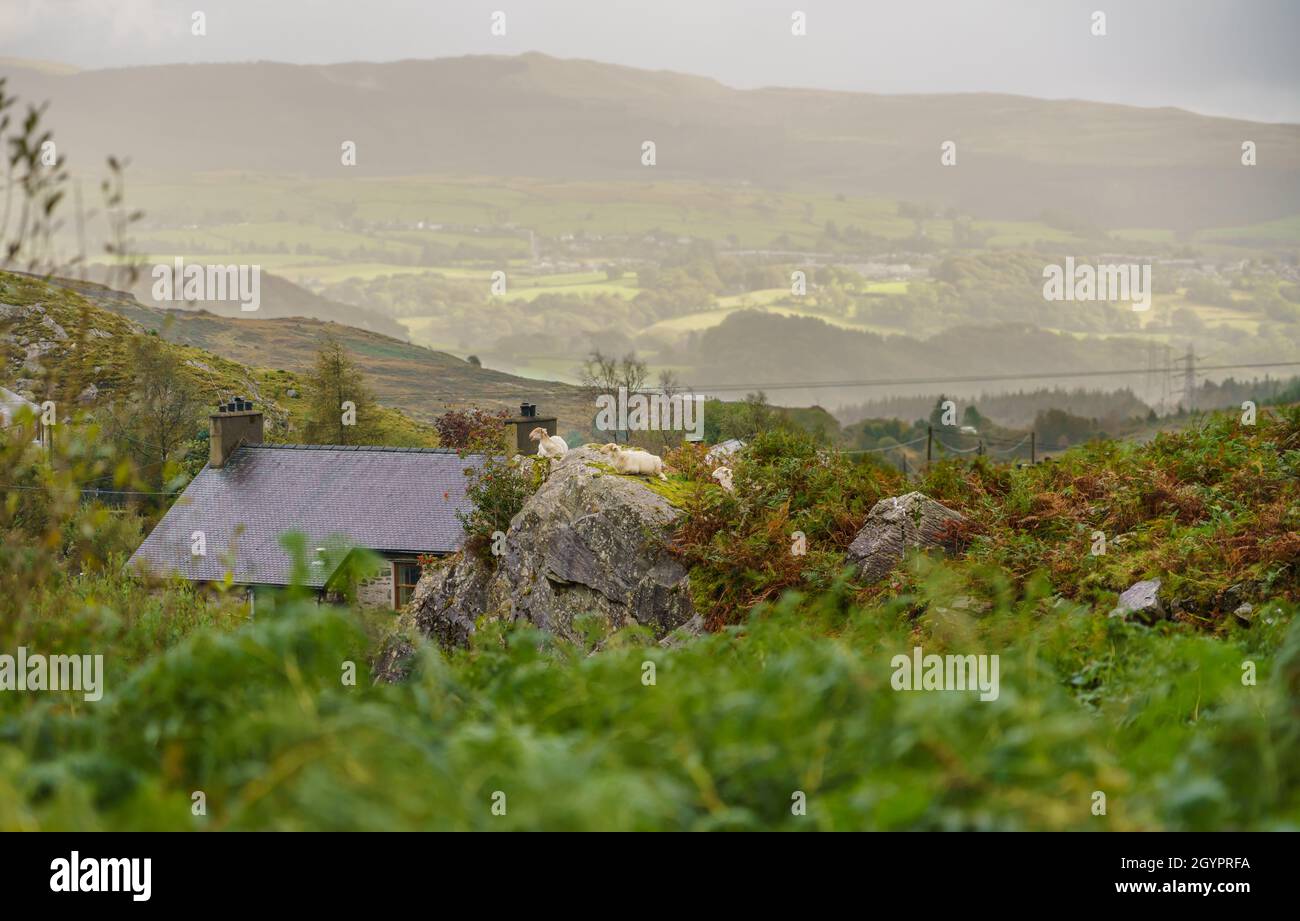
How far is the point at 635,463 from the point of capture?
13.5 m

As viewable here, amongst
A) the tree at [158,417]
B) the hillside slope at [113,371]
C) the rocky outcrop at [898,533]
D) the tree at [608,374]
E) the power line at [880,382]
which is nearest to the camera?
the hillside slope at [113,371]

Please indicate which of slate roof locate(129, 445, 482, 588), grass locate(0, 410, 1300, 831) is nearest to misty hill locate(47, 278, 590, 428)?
slate roof locate(129, 445, 482, 588)

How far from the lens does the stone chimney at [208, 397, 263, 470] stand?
34.9 meters

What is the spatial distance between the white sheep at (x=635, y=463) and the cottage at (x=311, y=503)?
16996mm

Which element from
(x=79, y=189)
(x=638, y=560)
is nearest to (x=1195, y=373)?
(x=638, y=560)

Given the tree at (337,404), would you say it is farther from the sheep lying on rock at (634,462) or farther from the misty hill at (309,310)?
the sheep lying on rock at (634,462)

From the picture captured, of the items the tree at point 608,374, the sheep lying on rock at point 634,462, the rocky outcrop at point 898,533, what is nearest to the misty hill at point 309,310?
the tree at point 608,374

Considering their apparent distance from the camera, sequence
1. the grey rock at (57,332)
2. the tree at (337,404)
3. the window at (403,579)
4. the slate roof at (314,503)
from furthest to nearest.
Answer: the tree at (337,404)
the slate roof at (314,503)
the window at (403,579)
the grey rock at (57,332)

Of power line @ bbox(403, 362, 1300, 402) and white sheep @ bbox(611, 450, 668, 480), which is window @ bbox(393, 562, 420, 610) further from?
power line @ bbox(403, 362, 1300, 402)

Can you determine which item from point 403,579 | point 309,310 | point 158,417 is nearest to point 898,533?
point 403,579

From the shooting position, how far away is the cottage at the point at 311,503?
31625mm

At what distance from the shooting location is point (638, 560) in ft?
41.5
